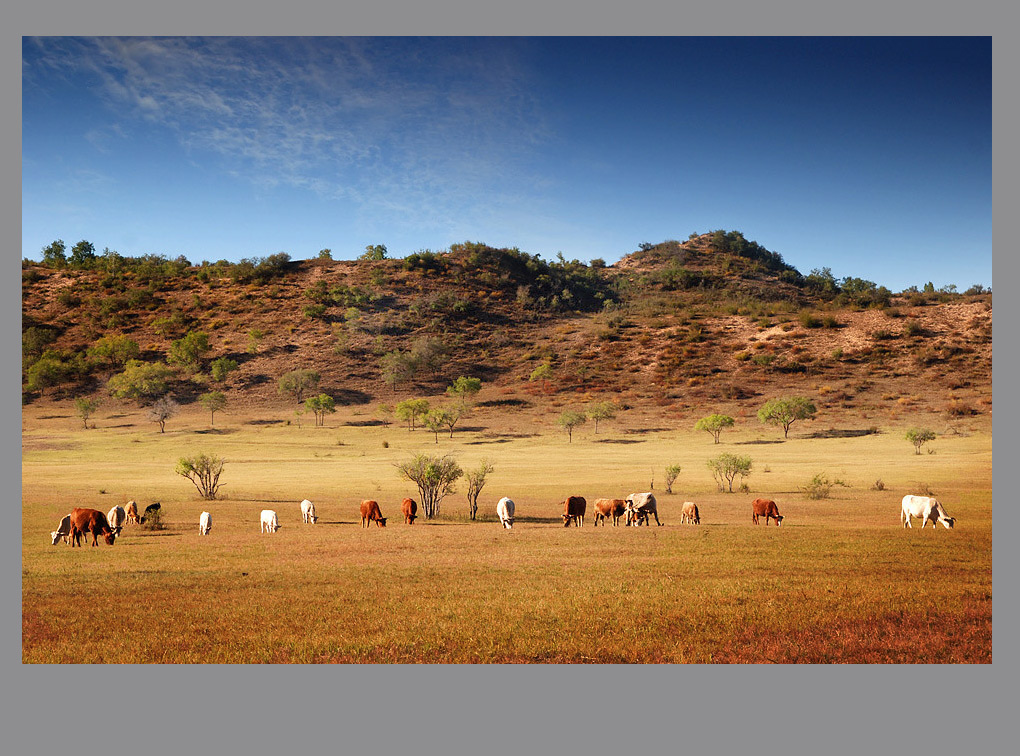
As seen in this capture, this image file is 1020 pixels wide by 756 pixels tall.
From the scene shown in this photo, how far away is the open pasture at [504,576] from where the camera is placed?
973 centimetres

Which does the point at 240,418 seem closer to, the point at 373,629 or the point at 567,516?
the point at 567,516

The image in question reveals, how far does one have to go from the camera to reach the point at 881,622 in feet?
34.0

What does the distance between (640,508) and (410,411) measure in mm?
18612

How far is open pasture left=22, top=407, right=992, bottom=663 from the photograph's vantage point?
9.73m

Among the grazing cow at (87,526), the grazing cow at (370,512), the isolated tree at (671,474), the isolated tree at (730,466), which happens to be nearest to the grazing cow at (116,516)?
the grazing cow at (87,526)

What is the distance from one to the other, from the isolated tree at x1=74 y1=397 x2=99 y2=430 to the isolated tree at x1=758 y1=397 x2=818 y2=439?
40.6 metres

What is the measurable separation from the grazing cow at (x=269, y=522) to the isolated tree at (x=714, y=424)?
2700 centimetres

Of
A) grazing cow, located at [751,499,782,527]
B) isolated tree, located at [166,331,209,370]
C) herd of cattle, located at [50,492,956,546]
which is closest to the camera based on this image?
herd of cattle, located at [50,492,956,546]

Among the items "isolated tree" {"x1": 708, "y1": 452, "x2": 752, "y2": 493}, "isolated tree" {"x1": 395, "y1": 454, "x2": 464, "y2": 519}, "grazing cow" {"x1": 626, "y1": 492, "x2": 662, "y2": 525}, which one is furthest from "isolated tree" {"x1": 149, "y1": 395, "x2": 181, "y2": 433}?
"isolated tree" {"x1": 708, "y1": 452, "x2": 752, "y2": 493}

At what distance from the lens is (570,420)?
A: 38.5 metres

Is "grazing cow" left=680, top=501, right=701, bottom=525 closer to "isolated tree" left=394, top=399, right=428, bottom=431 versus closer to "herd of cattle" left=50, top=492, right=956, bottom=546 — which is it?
"herd of cattle" left=50, top=492, right=956, bottom=546

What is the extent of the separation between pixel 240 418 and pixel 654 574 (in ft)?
103

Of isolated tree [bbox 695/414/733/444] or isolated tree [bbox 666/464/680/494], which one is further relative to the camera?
isolated tree [bbox 695/414/733/444]

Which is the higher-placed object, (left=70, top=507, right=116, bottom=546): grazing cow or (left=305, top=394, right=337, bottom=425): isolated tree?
(left=305, top=394, right=337, bottom=425): isolated tree
